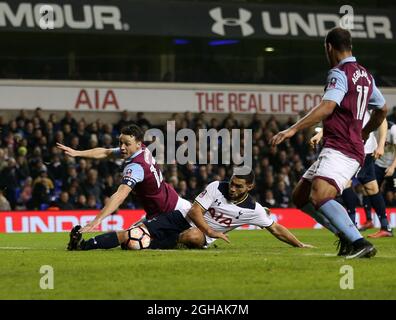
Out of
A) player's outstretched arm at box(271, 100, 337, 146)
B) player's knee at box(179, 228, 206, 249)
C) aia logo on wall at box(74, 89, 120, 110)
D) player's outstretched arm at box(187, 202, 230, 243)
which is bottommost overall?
player's knee at box(179, 228, 206, 249)

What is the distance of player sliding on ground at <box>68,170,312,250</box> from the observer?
41.2 ft

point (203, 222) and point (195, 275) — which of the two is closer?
point (195, 275)

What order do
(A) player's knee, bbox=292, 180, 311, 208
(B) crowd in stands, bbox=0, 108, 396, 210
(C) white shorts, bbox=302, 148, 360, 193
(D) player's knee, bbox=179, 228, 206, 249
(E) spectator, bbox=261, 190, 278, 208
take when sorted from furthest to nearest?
(E) spectator, bbox=261, 190, 278, 208
(B) crowd in stands, bbox=0, 108, 396, 210
(D) player's knee, bbox=179, 228, 206, 249
(A) player's knee, bbox=292, 180, 311, 208
(C) white shorts, bbox=302, 148, 360, 193

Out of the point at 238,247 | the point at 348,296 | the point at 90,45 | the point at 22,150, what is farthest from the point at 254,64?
the point at 348,296

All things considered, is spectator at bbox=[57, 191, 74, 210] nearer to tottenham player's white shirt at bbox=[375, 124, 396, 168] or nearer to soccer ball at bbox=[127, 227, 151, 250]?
tottenham player's white shirt at bbox=[375, 124, 396, 168]

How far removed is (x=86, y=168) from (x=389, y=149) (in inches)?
372

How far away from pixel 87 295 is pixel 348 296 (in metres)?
2.06

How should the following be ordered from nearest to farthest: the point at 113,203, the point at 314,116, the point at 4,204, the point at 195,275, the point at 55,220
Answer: the point at 195,275, the point at 314,116, the point at 113,203, the point at 55,220, the point at 4,204

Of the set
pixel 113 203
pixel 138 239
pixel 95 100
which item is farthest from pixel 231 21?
pixel 113 203

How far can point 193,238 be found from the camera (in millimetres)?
12953

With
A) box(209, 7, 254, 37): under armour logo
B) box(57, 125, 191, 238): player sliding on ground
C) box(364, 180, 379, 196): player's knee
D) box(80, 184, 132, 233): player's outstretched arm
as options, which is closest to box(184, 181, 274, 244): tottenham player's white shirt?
box(57, 125, 191, 238): player sliding on ground

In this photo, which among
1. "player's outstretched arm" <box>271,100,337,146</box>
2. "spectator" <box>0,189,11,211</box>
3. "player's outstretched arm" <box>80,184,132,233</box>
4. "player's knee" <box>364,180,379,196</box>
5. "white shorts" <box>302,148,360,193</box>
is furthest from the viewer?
"spectator" <box>0,189,11,211</box>

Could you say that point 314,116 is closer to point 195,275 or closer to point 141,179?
point 195,275

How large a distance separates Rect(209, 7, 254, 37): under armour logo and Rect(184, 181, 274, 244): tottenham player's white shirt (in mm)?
19544
